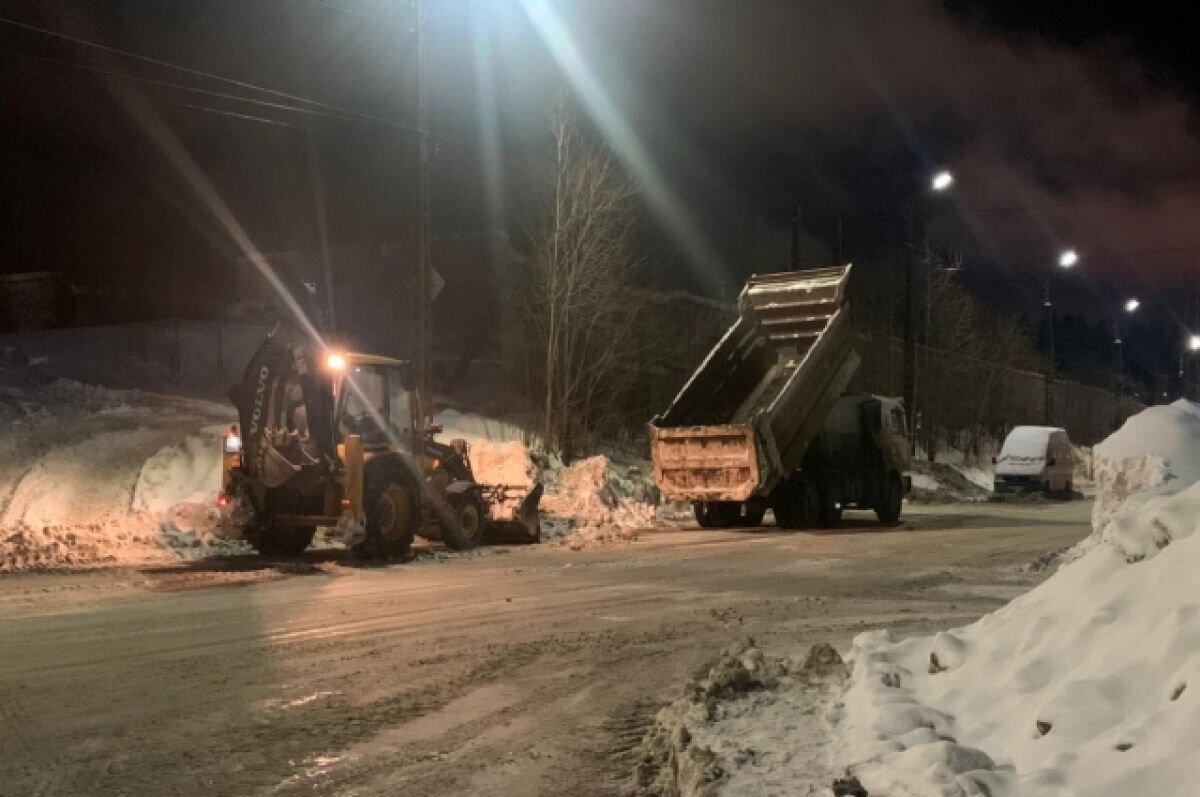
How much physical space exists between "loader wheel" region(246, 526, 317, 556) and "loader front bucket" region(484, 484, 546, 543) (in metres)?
3.35

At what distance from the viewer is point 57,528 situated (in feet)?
51.0

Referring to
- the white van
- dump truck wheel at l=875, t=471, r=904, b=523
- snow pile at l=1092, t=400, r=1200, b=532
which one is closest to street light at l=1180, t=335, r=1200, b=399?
the white van

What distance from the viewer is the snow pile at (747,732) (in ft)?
16.4

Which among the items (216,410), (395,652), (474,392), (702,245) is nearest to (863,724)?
(395,652)

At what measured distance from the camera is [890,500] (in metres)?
25.2

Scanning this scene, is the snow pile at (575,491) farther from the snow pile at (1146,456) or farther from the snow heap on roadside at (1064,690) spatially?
the snow heap on roadside at (1064,690)

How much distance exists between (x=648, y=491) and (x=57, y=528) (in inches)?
519

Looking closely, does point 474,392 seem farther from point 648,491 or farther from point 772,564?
point 772,564

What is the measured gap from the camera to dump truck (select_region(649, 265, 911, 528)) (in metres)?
20.7

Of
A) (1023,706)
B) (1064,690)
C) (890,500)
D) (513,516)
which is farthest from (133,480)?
(1064,690)

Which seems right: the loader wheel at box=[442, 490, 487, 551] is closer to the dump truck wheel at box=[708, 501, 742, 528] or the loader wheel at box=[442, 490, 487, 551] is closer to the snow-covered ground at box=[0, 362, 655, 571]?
the snow-covered ground at box=[0, 362, 655, 571]

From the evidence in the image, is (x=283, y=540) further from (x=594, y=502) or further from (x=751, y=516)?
→ (x=751, y=516)

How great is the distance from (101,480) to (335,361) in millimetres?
5497

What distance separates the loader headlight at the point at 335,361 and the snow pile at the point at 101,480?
258 centimetres
